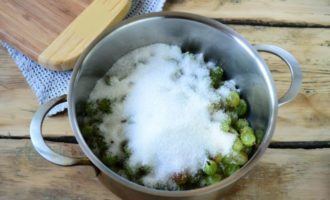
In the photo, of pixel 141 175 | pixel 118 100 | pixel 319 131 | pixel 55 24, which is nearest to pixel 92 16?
pixel 55 24

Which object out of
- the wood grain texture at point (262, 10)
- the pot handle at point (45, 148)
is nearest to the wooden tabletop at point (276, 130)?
the wood grain texture at point (262, 10)

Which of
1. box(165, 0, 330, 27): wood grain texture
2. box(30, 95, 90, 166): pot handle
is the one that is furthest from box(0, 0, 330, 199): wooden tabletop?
box(30, 95, 90, 166): pot handle

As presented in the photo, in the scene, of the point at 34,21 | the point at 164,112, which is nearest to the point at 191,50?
the point at 164,112

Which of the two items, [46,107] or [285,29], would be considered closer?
[46,107]

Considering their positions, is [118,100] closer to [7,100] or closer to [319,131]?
[7,100]

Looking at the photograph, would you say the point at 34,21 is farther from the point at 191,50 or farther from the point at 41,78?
the point at 191,50

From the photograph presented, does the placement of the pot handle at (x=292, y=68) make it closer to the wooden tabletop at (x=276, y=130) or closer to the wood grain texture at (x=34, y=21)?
the wooden tabletop at (x=276, y=130)

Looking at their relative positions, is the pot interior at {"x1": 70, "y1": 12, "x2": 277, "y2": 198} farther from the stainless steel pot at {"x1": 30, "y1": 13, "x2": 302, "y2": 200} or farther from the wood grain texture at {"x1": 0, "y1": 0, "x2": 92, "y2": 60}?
the wood grain texture at {"x1": 0, "y1": 0, "x2": 92, "y2": 60}
